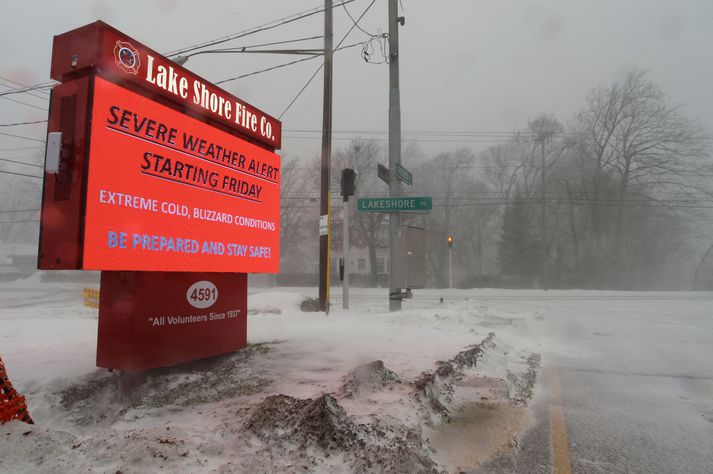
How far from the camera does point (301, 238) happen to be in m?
47.7

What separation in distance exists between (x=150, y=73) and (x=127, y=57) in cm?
28

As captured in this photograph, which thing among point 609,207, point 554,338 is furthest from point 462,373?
point 609,207

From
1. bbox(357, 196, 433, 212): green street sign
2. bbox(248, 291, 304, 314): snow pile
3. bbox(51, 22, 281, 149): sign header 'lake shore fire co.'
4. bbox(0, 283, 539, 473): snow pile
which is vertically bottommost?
bbox(0, 283, 539, 473): snow pile

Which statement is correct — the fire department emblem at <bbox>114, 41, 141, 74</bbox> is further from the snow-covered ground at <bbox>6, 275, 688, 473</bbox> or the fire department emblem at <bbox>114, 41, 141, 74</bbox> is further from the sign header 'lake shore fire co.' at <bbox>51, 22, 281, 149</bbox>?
the snow-covered ground at <bbox>6, 275, 688, 473</bbox>

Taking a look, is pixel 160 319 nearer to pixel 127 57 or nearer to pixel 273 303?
pixel 127 57

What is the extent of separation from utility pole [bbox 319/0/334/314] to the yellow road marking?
7093mm

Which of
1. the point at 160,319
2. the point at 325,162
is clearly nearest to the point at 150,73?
the point at 160,319

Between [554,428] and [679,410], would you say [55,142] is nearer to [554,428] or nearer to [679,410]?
[554,428]

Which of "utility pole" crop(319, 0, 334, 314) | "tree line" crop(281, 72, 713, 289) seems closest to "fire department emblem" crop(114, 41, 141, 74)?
"utility pole" crop(319, 0, 334, 314)

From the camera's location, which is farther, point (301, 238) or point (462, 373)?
point (301, 238)

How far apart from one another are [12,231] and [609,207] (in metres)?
86.1

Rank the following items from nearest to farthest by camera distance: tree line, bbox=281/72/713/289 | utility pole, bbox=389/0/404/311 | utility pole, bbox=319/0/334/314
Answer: utility pole, bbox=389/0/404/311 < utility pole, bbox=319/0/334/314 < tree line, bbox=281/72/713/289

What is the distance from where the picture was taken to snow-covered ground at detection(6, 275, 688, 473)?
113 inches

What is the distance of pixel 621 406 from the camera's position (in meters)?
5.03
